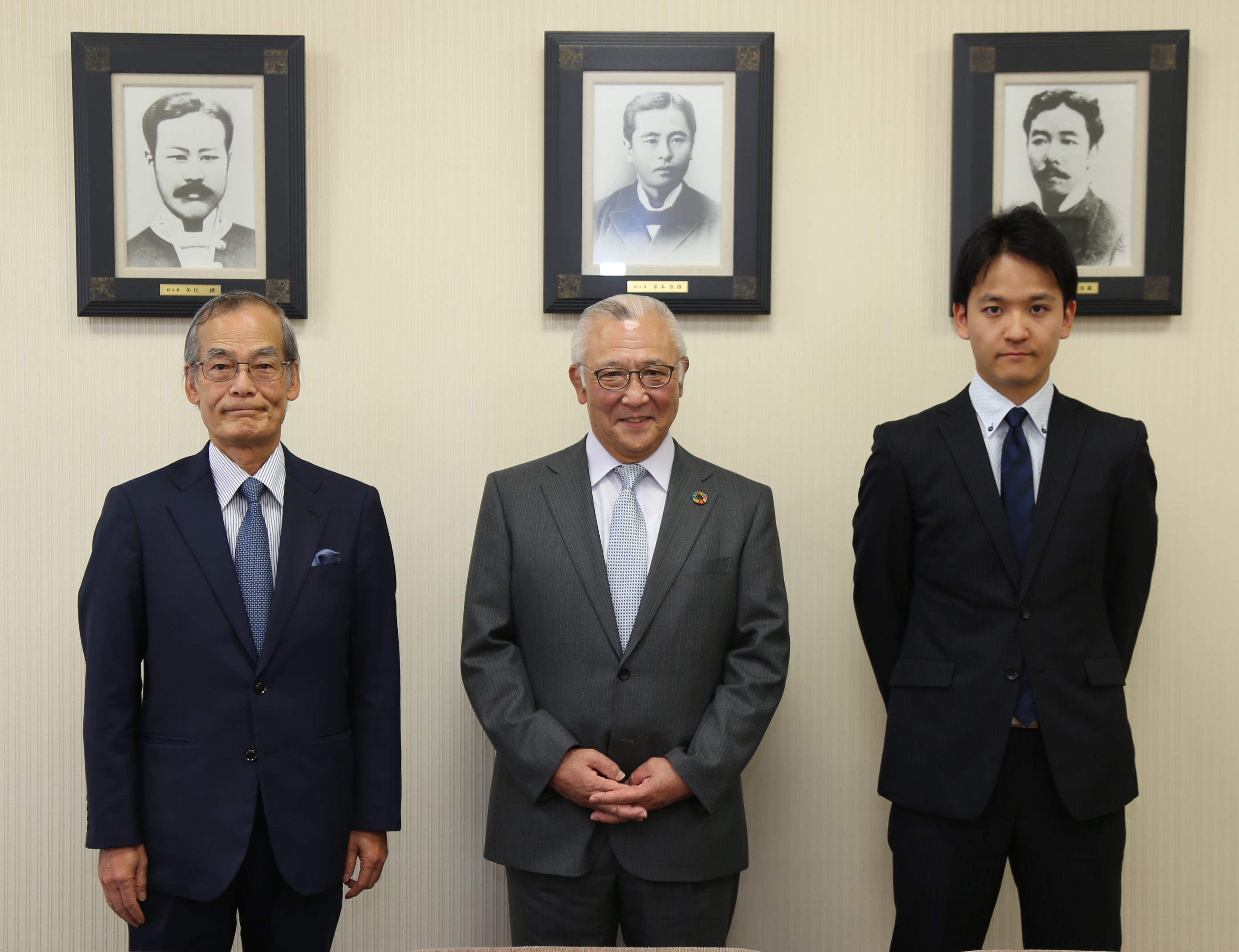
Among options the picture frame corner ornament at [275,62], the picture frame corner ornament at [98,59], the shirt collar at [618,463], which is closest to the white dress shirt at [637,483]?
the shirt collar at [618,463]

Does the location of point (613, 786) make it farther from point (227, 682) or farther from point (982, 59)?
point (982, 59)

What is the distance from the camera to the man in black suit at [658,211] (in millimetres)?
2393

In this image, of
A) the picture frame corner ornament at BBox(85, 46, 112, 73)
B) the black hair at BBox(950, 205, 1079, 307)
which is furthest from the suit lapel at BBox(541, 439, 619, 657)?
the picture frame corner ornament at BBox(85, 46, 112, 73)

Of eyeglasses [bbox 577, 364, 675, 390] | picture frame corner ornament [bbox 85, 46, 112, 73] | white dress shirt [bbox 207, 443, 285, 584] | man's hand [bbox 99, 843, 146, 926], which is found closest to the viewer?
man's hand [bbox 99, 843, 146, 926]

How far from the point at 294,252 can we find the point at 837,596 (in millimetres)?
1626

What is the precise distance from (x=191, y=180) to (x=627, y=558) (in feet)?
4.96

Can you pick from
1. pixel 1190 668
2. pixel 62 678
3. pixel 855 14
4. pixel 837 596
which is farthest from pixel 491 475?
pixel 1190 668

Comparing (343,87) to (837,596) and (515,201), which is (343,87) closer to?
(515,201)

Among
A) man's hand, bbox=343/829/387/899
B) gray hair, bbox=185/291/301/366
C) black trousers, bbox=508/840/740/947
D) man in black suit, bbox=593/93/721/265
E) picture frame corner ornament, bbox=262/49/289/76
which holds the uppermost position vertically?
picture frame corner ornament, bbox=262/49/289/76

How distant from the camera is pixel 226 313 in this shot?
5.71 ft

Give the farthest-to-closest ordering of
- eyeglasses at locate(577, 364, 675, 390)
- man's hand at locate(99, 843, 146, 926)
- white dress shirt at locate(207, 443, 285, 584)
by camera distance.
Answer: eyeglasses at locate(577, 364, 675, 390) → white dress shirt at locate(207, 443, 285, 584) → man's hand at locate(99, 843, 146, 926)

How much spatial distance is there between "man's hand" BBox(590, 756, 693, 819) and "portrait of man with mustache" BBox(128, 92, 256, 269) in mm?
1575

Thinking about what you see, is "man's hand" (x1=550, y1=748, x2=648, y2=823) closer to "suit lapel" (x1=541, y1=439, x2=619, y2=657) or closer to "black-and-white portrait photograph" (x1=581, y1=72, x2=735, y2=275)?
"suit lapel" (x1=541, y1=439, x2=619, y2=657)

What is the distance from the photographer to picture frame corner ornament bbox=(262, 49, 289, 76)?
7.73 feet
